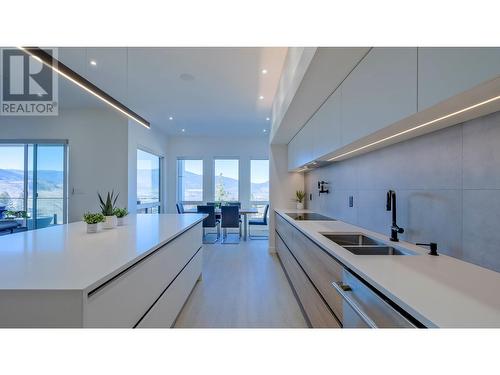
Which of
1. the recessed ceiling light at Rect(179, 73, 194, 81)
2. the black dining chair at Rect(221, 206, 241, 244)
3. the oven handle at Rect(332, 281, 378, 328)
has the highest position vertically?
the recessed ceiling light at Rect(179, 73, 194, 81)

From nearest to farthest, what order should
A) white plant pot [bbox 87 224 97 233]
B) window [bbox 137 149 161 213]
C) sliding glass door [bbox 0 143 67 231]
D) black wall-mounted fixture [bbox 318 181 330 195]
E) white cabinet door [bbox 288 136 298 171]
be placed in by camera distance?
white plant pot [bbox 87 224 97 233]
black wall-mounted fixture [bbox 318 181 330 195]
white cabinet door [bbox 288 136 298 171]
sliding glass door [bbox 0 143 67 231]
window [bbox 137 149 161 213]

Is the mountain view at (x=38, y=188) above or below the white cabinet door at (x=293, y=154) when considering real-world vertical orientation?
below

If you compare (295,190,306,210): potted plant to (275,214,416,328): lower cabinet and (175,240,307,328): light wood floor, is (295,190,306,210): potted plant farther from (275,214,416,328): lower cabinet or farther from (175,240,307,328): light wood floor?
(275,214,416,328): lower cabinet

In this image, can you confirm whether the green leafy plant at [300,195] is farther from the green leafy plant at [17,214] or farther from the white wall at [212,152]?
the green leafy plant at [17,214]

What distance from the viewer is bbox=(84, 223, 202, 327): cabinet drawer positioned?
37.4 inches

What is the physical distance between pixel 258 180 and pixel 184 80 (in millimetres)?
4317

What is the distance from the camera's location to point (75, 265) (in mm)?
1087

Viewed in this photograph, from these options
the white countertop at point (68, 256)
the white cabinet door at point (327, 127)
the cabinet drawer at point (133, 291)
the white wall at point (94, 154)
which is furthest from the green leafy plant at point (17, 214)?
the white cabinet door at point (327, 127)

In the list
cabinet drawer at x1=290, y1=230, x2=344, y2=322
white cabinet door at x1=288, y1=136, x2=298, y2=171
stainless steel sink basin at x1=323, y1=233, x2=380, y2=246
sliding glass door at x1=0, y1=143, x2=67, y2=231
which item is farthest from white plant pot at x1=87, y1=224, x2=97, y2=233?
sliding glass door at x1=0, y1=143, x2=67, y2=231

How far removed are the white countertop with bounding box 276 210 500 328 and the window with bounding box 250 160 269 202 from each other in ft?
19.5

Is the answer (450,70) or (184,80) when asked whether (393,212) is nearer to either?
(450,70)

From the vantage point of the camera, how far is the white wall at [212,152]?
23.5 feet

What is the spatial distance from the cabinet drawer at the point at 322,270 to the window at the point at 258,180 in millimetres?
4968

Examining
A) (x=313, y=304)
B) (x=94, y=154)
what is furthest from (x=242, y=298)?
(x=94, y=154)
